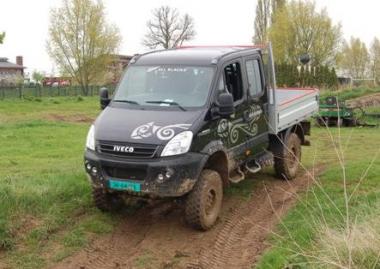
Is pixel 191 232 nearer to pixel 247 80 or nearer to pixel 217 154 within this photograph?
pixel 217 154

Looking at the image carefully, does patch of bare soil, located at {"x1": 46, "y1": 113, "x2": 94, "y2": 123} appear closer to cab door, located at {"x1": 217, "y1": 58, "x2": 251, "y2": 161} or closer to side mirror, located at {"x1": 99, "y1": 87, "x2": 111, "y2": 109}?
side mirror, located at {"x1": 99, "y1": 87, "x2": 111, "y2": 109}

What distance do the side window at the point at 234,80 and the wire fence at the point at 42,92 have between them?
26.0 m

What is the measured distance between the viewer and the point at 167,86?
759 cm

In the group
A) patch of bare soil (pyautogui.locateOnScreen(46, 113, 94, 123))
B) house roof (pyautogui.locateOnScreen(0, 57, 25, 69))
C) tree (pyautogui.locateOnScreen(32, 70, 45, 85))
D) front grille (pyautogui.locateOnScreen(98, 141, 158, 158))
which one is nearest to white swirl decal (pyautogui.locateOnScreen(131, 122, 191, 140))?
front grille (pyautogui.locateOnScreen(98, 141, 158, 158))

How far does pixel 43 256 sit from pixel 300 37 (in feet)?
157

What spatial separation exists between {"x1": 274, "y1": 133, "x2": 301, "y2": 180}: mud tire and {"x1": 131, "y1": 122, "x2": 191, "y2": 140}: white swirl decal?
3434 mm

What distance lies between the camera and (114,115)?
7242 millimetres

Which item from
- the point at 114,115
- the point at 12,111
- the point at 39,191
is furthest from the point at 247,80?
the point at 12,111

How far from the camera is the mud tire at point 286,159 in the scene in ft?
32.3

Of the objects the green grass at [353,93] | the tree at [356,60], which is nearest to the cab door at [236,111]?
the green grass at [353,93]

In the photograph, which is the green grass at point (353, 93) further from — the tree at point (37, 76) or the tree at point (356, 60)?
the tree at point (37, 76)

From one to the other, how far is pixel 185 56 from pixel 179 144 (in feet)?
5.88

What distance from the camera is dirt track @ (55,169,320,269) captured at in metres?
6.27

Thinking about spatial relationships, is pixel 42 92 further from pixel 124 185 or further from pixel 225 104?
pixel 124 185
